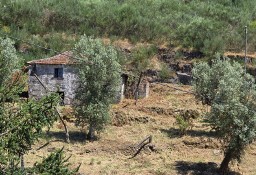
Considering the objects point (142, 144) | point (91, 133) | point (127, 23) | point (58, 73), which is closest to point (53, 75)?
point (58, 73)

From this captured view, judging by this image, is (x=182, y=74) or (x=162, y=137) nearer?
(x=162, y=137)

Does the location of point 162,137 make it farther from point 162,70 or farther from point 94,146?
point 162,70

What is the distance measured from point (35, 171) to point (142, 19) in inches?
1526

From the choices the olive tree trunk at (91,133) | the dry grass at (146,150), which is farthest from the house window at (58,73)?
the olive tree trunk at (91,133)

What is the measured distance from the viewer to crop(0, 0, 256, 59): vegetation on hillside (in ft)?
156

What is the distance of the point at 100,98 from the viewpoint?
31172 millimetres

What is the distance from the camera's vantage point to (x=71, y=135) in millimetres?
31703

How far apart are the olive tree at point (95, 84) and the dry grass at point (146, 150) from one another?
1.51 m

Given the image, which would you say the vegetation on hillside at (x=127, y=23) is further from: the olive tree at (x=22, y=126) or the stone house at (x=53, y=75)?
the olive tree at (x=22, y=126)

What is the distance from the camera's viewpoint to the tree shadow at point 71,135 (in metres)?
30.9

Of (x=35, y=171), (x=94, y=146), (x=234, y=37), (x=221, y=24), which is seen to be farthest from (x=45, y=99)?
(x=221, y=24)

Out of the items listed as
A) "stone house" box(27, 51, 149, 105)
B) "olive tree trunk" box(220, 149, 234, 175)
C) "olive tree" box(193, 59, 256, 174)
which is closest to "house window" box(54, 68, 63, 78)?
"stone house" box(27, 51, 149, 105)

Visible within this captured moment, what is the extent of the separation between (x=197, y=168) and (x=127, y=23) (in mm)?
26508

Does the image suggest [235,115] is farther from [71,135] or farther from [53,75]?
[53,75]
